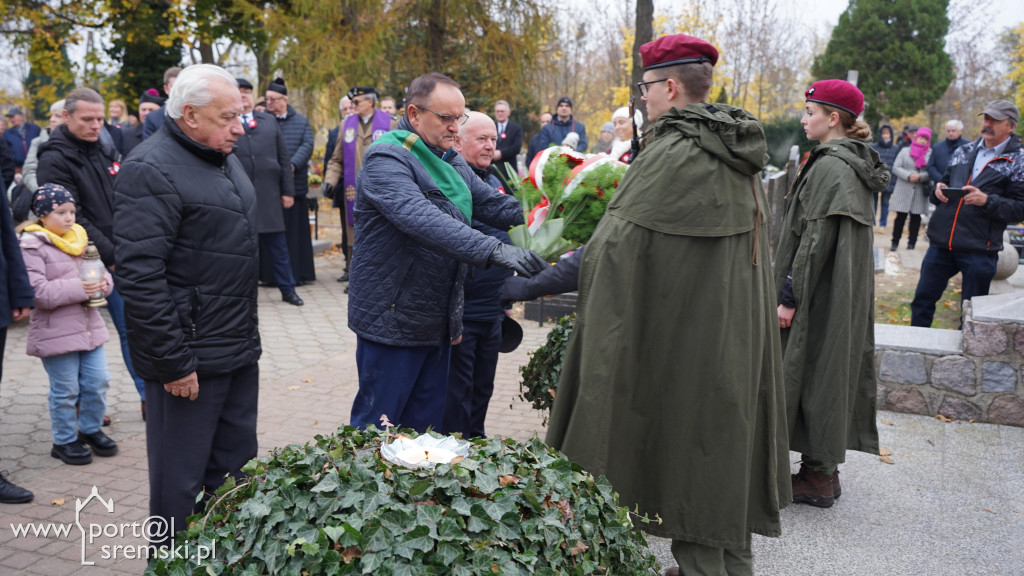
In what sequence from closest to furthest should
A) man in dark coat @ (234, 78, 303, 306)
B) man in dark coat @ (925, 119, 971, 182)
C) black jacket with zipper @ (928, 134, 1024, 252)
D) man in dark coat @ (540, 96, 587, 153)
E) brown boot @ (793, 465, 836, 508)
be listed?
brown boot @ (793, 465, 836, 508), black jacket with zipper @ (928, 134, 1024, 252), man in dark coat @ (234, 78, 303, 306), man in dark coat @ (925, 119, 971, 182), man in dark coat @ (540, 96, 587, 153)

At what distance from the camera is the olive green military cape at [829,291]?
4266mm

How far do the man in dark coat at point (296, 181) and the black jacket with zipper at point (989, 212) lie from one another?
742 centimetres

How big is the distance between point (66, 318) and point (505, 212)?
2.86 meters

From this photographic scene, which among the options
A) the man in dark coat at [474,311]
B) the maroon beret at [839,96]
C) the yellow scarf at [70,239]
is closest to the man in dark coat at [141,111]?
the yellow scarf at [70,239]

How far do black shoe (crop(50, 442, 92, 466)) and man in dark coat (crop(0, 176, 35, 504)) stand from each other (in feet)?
1.60

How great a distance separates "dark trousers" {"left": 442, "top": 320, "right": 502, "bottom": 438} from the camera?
15.1 feet

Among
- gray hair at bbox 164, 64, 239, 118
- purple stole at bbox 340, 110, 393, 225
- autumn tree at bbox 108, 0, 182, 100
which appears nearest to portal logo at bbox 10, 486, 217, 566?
gray hair at bbox 164, 64, 239, 118

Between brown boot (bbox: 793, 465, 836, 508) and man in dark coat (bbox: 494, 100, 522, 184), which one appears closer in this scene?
brown boot (bbox: 793, 465, 836, 508)

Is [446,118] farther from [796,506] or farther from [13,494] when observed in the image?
[13,494]

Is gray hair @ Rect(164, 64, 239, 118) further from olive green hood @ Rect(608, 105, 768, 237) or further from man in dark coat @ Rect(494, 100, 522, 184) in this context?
man in dark coat @ Rect(494, 100, 522, 184)

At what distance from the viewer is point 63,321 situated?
4938 millimetres

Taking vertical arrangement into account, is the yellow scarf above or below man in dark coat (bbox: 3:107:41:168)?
below

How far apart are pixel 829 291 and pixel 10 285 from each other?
451 cm

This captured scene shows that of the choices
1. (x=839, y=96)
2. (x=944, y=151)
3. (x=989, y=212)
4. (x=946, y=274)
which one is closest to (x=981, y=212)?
(x=989, y=212)
